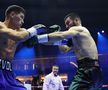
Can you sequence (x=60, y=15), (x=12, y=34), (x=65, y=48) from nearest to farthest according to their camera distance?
(x=12, y=34), (x=65, y=48), (x=60, y=15)

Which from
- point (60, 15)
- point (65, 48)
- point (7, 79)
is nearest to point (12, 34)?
point (7, 79)

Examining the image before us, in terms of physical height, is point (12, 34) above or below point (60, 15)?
below

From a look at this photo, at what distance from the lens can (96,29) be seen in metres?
10.4

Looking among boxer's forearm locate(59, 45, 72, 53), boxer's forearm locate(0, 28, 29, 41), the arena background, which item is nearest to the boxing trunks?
boxer's forearm locate(0, 28, 29, 41)

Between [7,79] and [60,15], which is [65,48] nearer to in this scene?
[7,79]

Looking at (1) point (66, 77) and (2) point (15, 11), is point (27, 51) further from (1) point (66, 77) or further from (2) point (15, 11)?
(2) point (15, 11)

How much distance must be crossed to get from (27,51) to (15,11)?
8208mm

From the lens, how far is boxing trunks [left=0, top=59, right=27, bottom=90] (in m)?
2.41

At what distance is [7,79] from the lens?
96.7 inches

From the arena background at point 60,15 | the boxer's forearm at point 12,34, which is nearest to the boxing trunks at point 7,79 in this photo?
the boxer's forearm at point 12,34

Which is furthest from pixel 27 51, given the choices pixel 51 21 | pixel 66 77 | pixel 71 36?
pixel 71 36

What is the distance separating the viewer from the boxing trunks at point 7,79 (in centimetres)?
241

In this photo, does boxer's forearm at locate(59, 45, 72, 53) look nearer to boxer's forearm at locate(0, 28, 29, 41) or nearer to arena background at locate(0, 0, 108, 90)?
boxer's forearm at locate(0, 28, 29, 41)

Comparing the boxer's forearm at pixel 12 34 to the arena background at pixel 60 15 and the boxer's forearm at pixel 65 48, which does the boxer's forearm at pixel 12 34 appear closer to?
the boxer's forearm at pixel 65 48
